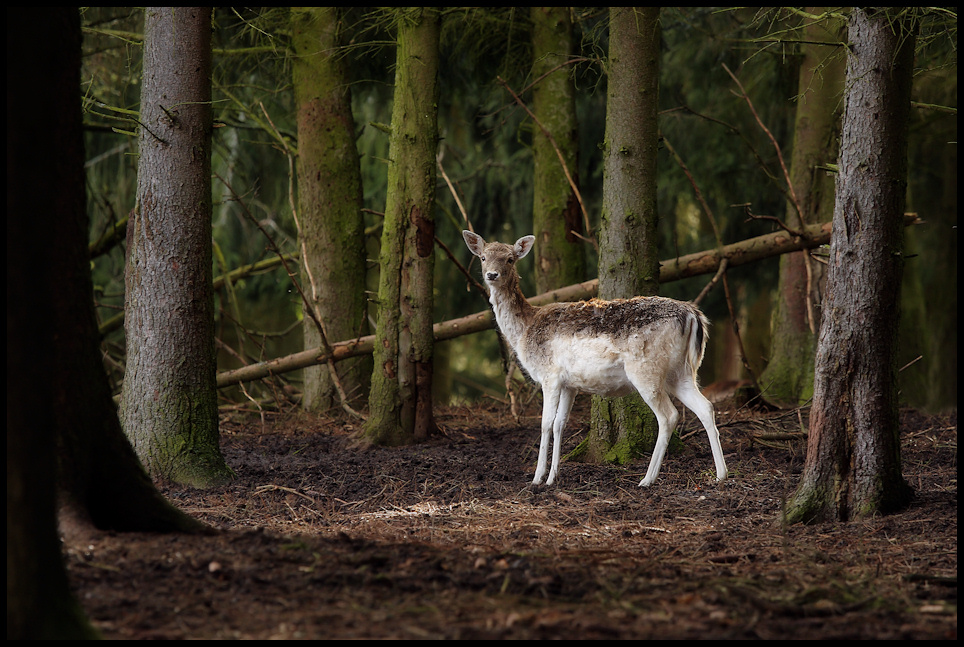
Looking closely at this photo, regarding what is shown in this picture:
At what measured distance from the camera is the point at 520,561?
Result: 4332 mm

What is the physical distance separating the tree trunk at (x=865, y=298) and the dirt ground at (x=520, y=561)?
29cm

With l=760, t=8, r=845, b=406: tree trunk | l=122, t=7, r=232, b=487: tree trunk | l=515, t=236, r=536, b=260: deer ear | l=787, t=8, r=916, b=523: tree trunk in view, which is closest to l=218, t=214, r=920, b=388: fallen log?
l=760, t=8, r=845, b=406: tree trunk

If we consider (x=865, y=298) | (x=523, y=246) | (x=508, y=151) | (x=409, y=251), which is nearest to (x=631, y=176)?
(x=523, y=246)

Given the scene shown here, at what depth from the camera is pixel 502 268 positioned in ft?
26.2

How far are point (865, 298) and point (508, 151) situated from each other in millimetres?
9785

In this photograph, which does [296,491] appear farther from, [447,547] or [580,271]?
[580,271]

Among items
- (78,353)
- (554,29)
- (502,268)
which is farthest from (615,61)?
(78,353)

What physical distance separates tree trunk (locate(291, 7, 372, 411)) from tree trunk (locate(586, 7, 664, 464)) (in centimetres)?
389

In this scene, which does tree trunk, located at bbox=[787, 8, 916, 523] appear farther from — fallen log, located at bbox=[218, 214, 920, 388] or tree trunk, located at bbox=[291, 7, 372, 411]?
tree trunk, located at bbox=[291, 7, 372, 411]

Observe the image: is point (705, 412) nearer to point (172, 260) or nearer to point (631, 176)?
point (631, 176)

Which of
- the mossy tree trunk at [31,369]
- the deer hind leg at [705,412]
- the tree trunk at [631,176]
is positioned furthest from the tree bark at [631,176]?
the mossy tree trunk at [31,369]

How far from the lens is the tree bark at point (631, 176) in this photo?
7.75 metres

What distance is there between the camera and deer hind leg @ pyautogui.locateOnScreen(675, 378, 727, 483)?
726 cm

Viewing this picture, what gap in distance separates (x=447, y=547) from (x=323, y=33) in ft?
25.6
